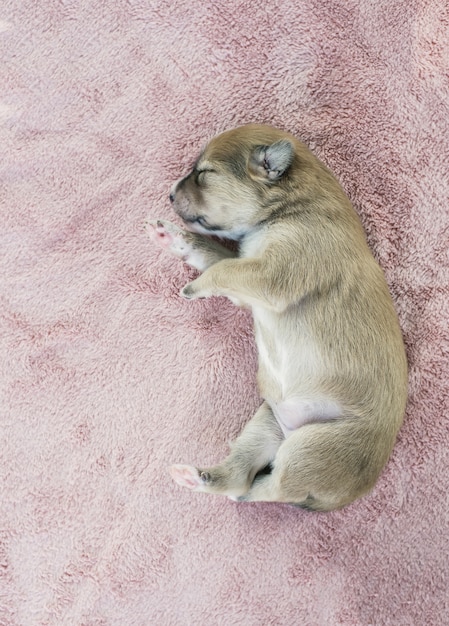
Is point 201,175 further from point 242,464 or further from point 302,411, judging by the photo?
point 242,464

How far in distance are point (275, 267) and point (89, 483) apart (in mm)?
1436

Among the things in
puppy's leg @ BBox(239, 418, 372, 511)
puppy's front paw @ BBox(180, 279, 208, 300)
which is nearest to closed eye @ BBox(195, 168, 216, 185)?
puppy's front paw @ BBox(180, 279, 208, 300)

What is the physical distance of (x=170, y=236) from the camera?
290 cm

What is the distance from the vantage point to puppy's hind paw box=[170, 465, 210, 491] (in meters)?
2.78

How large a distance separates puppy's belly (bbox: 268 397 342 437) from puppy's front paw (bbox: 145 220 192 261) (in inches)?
32.5

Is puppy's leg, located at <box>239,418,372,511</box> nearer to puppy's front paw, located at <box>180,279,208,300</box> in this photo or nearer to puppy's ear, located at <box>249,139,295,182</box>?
puppy's front paw, located at <box>180,279,208,300</box>

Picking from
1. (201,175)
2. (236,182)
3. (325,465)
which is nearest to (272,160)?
(236,182)

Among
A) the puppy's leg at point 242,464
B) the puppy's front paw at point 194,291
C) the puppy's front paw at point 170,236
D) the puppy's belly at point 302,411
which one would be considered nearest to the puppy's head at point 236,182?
the puppy's front paw at point 170,236

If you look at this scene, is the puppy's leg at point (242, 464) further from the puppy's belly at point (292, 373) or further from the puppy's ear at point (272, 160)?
the puppy's ear at point (272, 160)

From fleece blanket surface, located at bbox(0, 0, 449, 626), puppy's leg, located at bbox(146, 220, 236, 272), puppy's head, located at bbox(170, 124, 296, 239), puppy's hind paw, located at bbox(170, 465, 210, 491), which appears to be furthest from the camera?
fleece blanket surface, located at bbox(0, 0, 449, 626)

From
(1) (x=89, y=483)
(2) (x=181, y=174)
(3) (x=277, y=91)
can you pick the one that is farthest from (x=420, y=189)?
(1) (x=89, y=483)

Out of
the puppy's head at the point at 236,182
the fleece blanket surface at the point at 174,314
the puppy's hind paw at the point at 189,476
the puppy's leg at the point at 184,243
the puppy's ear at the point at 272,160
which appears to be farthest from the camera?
the fleece blanket surface at the point at 174,314

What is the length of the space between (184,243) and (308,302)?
2.17ft

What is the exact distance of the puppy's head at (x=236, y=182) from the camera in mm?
2602
